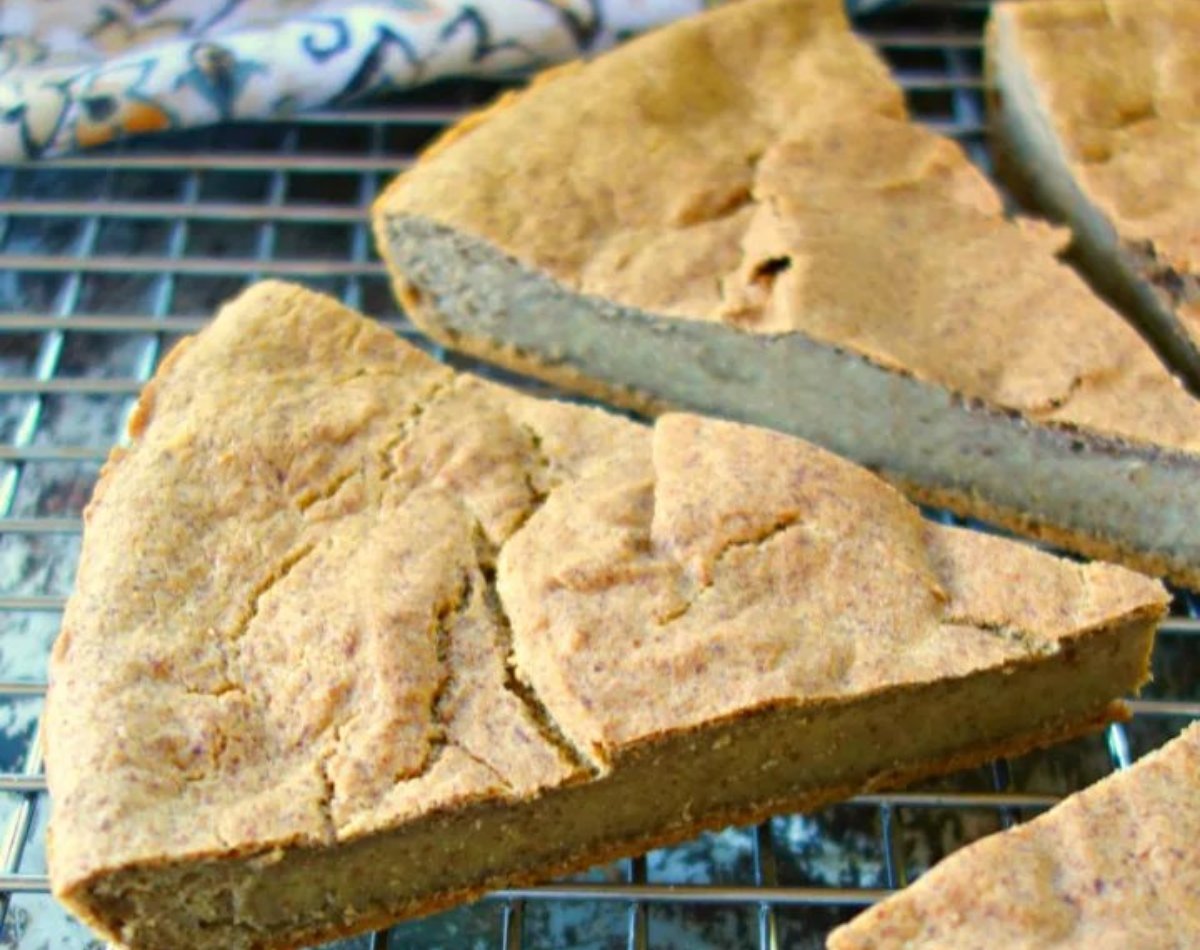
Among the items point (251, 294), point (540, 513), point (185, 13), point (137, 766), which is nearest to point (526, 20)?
point (185, 13)

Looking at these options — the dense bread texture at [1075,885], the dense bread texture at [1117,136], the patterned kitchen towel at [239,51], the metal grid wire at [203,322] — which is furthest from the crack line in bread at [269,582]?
the dense bread texture at [1117,136]

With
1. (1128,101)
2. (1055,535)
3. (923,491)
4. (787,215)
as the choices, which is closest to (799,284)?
(787,215)

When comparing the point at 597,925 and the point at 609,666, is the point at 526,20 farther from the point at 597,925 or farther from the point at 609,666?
the point at 597,925

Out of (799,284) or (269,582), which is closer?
(269,582)

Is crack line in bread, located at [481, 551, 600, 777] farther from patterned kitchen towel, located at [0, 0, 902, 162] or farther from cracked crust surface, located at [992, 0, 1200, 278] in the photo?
patterned kitchen towel, located at [0, 0, 902, 162]

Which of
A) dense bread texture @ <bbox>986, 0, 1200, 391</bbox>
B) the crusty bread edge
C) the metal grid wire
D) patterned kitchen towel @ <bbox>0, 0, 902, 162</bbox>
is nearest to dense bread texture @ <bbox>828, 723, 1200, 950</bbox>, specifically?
the metal grid wire

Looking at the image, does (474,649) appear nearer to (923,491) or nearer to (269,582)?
(269,582)
